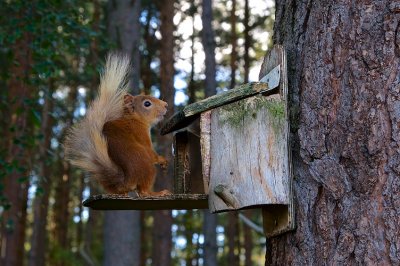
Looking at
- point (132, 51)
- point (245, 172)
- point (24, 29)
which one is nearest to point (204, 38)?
point (132, 51)

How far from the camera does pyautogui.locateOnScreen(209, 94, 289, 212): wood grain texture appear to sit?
121 inches

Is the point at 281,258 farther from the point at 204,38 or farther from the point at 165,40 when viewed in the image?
the point at 165,40

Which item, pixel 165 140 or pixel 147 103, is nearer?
pixel 147 103

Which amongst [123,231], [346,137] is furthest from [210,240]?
[346,137]

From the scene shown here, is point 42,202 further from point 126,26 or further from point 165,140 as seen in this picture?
point 126,26

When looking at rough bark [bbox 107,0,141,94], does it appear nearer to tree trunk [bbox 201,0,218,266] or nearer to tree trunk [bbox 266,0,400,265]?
tree trunk [bbox 201,0,218,266]

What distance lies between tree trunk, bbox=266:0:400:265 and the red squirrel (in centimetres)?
97

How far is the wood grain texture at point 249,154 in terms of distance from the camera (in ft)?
10.1

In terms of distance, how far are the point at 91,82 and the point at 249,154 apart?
36.1 feet

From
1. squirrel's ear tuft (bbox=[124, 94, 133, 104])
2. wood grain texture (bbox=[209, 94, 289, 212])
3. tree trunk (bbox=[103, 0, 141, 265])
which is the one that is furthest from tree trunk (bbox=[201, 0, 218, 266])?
wood grain texture (bbox=[209, 94, 289, 212])

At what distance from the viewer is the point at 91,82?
13.8 metres

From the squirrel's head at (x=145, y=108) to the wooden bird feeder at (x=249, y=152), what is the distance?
3.64ft

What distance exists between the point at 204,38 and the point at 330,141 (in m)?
7.44

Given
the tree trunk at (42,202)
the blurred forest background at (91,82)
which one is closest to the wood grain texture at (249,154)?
the blurred forest background at (91,82)
